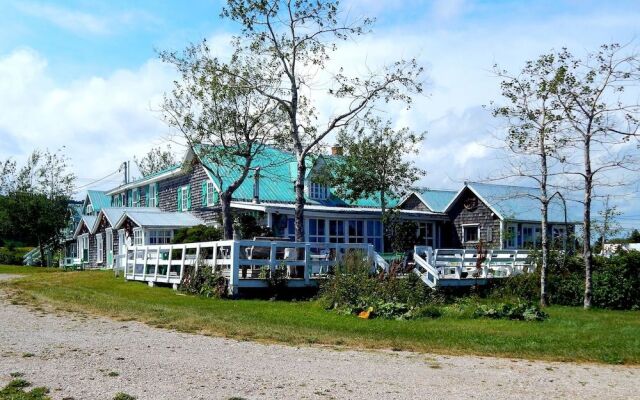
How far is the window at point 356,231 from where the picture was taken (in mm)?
34000

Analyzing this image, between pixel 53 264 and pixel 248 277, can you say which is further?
pixel 53 264

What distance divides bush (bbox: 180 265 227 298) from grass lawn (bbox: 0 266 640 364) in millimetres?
710

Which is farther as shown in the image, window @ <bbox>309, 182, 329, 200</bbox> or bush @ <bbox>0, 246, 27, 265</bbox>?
bush @ <bbox>0, 246, 27, 265</bbox>

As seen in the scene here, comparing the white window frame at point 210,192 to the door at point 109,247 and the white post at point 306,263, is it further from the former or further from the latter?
the white post at point 306,263

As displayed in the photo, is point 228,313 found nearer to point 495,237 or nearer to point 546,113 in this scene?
point 546,113

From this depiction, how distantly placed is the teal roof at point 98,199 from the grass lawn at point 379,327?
109 ft

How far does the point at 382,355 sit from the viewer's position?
10.4 meters

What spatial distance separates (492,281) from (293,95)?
9707mm

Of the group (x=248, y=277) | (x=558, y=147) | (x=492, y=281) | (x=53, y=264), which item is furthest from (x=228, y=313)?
(x=53, y=264)

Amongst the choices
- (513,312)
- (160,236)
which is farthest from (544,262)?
(160,236)

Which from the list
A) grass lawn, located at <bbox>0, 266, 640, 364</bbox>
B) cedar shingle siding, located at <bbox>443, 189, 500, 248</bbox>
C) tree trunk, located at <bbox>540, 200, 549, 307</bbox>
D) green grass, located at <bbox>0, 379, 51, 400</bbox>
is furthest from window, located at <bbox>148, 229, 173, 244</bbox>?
green grass, located at <bbox>0, 379, 51, 400</bbox>

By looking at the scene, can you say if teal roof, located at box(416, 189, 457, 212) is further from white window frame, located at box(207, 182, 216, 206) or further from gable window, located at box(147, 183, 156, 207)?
gable window, located at box(147, 183, 156, 207)

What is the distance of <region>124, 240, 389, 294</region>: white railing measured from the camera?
20.0m

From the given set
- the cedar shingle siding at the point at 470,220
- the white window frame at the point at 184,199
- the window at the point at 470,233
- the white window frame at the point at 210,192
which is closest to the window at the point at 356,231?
the cedar shingle siding at the point at 470,220
